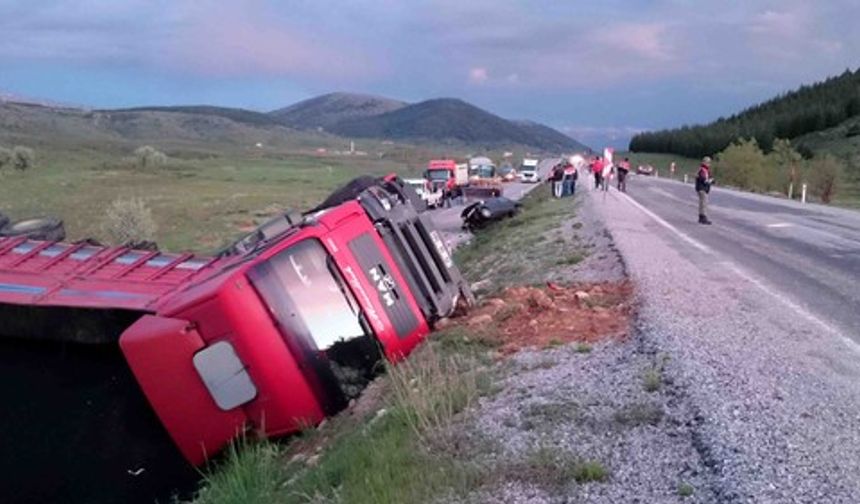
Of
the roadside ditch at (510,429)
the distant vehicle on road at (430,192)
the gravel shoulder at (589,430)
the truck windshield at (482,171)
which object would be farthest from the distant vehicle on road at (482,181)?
the gravel shoulder at (589,430)

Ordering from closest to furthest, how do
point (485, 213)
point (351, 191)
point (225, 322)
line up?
point (225, 322)
point (351, 191)
point (485, 213)

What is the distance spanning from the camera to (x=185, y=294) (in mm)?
9781

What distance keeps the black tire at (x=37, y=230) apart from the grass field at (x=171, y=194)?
718 inches

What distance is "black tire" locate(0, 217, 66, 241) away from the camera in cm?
1672

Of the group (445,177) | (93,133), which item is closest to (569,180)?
(445,177)

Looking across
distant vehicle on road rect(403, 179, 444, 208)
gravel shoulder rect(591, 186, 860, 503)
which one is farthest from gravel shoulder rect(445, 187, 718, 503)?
distant vehicle on road rect(403, 179, 444, 208)

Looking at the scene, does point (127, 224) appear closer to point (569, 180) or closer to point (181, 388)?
point (569, 180)

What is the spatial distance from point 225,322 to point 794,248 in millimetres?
12481

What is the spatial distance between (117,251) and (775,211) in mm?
23300

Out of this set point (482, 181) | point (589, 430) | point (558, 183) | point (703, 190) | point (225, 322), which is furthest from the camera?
point (482, 181)

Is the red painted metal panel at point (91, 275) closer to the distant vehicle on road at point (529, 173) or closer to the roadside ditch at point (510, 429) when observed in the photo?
the roadside ditch at point (510, 429)

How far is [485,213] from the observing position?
3391 centimetres

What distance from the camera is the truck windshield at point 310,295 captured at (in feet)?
31.2

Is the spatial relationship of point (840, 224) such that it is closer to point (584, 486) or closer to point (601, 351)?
point (601, 351)
